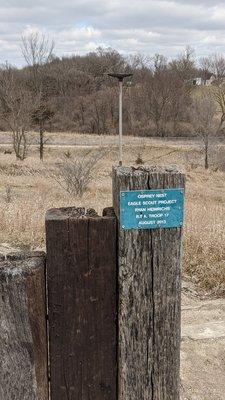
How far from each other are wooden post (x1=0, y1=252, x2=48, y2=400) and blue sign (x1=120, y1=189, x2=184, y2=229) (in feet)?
1.18

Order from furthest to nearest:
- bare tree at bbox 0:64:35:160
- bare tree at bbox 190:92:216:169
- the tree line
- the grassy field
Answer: the tree line
bare tree at bbox 190:92:216:169
bare tree at bbox 0:64:35:160
the grassy field

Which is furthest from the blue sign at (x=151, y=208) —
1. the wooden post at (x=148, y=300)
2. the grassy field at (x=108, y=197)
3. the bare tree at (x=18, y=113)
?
the bare tree at (x=18, y=113)

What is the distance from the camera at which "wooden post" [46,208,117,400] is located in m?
1.71

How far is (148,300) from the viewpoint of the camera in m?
1.75

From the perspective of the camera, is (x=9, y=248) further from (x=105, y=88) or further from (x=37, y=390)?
(x=105, y=88)

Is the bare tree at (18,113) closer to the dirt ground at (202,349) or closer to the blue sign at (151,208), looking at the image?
the dirt ground at (202,349)

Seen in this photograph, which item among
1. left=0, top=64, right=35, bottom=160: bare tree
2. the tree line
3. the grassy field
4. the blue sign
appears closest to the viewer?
the blue sign

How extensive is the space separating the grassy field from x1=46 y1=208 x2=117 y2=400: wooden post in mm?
995

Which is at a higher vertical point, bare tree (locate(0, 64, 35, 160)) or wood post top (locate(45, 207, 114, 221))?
bare tree (locate(0, 64, 35, 160))

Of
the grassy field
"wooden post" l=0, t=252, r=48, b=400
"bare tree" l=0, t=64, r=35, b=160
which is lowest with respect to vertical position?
the grassy field

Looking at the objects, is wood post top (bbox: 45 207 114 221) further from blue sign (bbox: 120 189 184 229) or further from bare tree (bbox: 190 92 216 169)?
bare tree (bbox: 190 92 216 169)

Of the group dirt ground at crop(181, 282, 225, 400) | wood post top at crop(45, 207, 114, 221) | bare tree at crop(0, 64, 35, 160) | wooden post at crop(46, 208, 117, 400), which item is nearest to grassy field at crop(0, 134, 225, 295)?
dirt ground at crop(181, 282, 225, 400)

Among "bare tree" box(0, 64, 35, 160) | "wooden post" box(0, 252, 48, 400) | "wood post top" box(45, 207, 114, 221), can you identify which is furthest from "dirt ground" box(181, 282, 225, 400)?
"bare tree" box(0, 64, 35, 160)

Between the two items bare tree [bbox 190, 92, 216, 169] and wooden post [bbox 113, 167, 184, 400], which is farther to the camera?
bare tree [bbox 190, 92, 216, 169]
